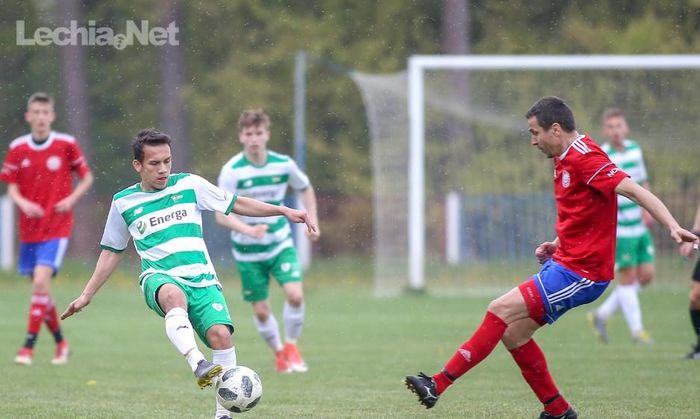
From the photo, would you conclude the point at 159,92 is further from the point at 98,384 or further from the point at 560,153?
the point at 560,153

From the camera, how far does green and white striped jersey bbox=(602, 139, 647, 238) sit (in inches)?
465

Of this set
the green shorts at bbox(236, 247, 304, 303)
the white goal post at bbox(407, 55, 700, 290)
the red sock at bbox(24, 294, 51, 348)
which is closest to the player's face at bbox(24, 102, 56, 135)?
the red sock at bbox(24, 294, 51, 348)

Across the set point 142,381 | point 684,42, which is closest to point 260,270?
point 142,381

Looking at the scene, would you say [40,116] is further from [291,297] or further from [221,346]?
[221,346]

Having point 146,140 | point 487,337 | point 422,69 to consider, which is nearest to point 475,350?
point 487,337

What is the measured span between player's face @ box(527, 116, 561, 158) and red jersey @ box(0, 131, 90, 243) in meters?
5.24

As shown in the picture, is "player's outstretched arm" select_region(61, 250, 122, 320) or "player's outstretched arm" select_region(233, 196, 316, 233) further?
"player's outstretched arm" select_region(61, 250, 122, 320)

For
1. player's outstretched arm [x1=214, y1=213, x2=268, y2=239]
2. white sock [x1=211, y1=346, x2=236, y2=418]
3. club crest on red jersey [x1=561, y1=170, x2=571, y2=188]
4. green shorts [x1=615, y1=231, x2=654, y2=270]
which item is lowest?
white sock [x1=211, y1=346, x2=236, y2=418]

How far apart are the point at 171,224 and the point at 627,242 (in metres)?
6.61

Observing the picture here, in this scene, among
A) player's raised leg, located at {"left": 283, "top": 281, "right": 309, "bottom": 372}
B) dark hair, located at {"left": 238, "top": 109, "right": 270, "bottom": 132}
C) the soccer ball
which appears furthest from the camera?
player's raised leg, located at {"left": 283, "top": 281, "right": 309, "bottom": 372}

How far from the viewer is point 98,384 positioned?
8656 millimetres

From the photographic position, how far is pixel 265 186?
9.86 meters

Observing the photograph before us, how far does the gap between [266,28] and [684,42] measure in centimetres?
1151

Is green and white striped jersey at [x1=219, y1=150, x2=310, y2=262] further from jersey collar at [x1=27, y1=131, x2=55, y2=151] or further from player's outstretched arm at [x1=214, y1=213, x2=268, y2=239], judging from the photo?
jersey collar at [x1=27, y1=131, x2=55, y2=151]
